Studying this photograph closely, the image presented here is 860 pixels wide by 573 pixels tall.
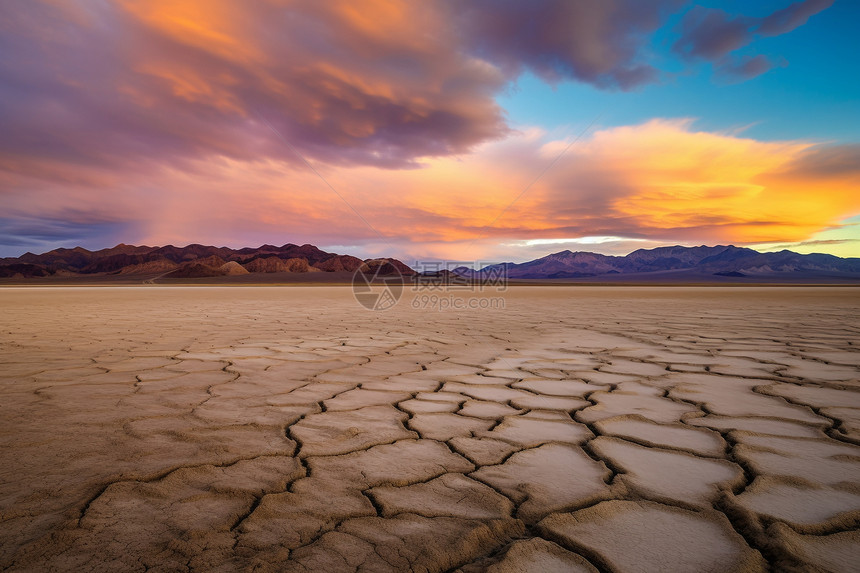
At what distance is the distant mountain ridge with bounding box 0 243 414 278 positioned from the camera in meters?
55.7

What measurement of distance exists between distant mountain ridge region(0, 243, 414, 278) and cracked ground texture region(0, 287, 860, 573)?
170 ft

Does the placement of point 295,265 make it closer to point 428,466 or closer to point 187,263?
point 187,263

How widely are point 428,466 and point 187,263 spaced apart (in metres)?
62.1

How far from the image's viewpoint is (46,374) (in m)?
2.47

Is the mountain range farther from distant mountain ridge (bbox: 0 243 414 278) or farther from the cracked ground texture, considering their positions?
the cracked ground texture

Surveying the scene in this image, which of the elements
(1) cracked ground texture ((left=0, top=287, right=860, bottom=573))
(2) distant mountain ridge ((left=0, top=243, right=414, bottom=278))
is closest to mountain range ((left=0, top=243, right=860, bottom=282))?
(2) distant mountain ridge ((left=0, top=243, right=414, bottom=278))

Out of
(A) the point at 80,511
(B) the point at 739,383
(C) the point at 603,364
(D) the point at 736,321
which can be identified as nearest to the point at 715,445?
(B) the point at 739,383

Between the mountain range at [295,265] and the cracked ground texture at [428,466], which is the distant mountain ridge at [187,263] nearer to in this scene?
the mountain range at [295,265]

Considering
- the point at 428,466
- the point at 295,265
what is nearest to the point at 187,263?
the point at 295,265

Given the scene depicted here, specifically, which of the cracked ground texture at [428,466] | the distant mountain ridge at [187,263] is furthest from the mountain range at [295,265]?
the cracked ground texture at [428,466]

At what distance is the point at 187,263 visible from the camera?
181ft

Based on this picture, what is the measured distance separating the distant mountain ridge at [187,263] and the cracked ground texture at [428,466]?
51.8m

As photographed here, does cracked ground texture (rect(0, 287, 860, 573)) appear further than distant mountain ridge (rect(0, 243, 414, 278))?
No

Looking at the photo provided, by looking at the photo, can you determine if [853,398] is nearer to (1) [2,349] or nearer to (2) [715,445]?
(2) [715,445]
